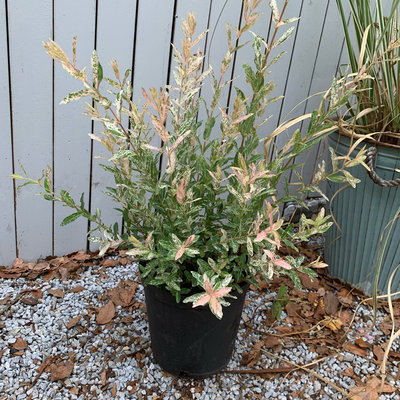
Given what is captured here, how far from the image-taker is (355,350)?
162cm

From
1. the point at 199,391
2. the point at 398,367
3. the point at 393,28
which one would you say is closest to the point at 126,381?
the point at 199,391

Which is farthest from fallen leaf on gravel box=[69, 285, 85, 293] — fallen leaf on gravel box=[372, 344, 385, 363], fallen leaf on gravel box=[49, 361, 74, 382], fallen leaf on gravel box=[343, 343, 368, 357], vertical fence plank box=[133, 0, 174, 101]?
fallen leaf on gravel box=[372, 344, 385, 363]

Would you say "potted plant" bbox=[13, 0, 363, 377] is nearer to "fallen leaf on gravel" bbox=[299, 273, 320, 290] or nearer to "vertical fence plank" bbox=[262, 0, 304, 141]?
"fallen leaf on gravel" bbox=[299, 273, 320, 290]

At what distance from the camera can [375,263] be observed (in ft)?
6.01

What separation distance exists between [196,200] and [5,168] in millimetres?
859

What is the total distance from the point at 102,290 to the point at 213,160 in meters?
0.86

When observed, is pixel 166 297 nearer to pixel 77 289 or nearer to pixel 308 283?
pixel 77 289

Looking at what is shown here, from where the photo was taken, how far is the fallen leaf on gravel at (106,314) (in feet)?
5.22

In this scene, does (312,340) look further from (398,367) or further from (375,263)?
(375,263)

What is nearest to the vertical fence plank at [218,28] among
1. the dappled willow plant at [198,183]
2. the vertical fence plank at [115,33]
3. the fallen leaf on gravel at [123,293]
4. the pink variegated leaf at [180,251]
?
the vertical fence plank at [115,33]

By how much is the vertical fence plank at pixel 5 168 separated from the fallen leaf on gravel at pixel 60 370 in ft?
1.87

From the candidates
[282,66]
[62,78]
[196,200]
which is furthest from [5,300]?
[282,66]

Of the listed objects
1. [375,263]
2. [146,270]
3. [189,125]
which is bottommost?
[375,263]

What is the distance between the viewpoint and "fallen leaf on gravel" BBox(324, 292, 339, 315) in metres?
1.79
